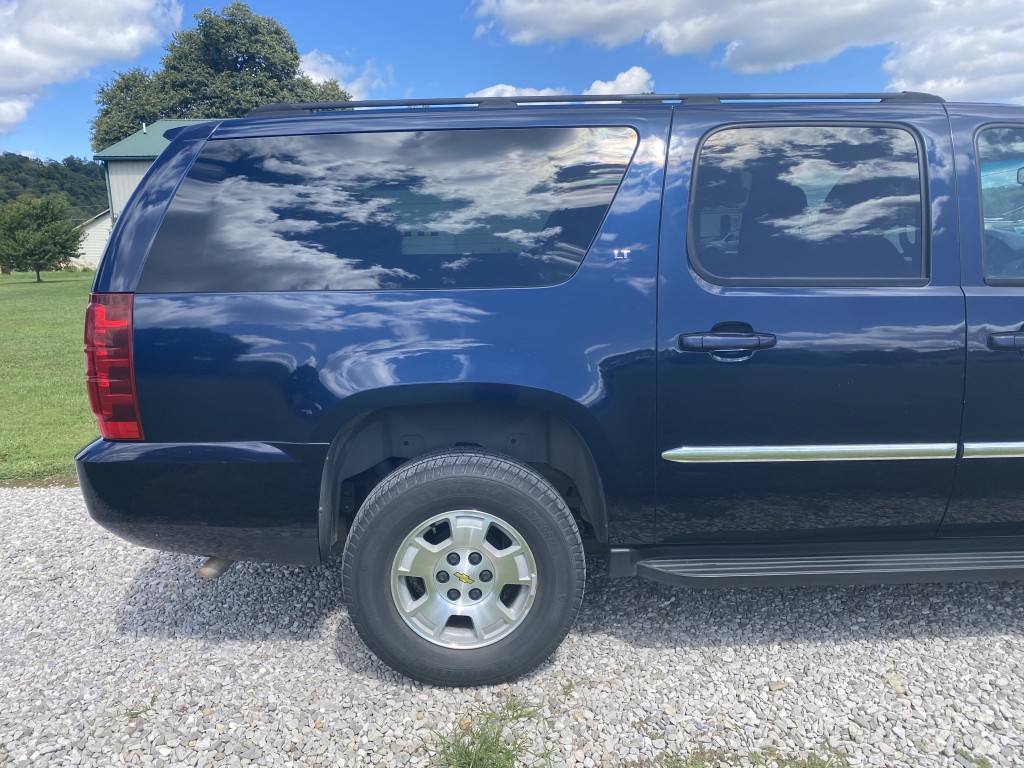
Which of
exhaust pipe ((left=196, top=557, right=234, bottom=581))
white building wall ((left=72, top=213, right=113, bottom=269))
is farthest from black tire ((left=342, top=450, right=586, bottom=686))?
white building wall ((left=72, top=213, right=113, bottom=269))

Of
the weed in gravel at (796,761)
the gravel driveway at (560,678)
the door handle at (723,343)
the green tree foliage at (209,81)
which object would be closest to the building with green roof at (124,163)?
the green tree foliage at (209,81)

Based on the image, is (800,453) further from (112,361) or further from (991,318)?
(112,361)

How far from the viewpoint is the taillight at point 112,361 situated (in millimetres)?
Answer: 2477

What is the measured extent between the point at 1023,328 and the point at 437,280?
2053 mm

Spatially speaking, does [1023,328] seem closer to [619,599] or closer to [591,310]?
[591,310]

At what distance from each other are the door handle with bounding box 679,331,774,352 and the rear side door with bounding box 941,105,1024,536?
729 mm

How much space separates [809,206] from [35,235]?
41719mm

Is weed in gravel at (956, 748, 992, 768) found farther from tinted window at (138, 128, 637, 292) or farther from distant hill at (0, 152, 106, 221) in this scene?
distant hill at (0, 152, 106, 221)

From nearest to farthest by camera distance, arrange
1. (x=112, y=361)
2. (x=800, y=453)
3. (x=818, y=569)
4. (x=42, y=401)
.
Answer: (x=112, y=361) < (x=800, y=453) < (x=818, y=569) < (x=42, y=401)

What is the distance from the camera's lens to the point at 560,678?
272 cm

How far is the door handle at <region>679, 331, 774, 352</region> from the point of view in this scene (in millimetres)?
2520

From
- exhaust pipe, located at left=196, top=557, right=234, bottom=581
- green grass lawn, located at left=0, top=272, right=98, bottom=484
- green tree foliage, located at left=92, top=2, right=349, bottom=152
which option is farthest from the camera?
green tree foliage, located at left=92, top=2, right=349, bottom=152

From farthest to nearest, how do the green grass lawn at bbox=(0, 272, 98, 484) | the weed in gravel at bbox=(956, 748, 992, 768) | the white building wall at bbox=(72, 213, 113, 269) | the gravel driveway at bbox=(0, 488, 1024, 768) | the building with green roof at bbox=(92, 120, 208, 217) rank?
1. the white building wall at bbox=(72, 213, 113, 269)
2. the building with green roof at bbox=(92, 120, 208, 217)
3. the green grass lawn at bbox=(0, 272, 98, 484)
4. the gravel driveway at bbox=(0, 488, 1024, 768)
5. the weed in gravel at bbox=(956, 748, 992, 768)

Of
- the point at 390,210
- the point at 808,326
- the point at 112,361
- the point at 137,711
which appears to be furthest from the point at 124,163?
the point at 808,326
